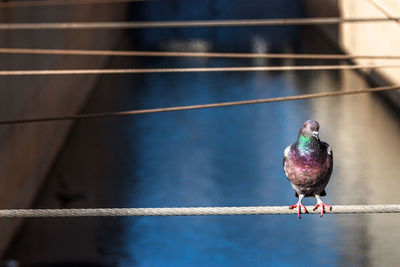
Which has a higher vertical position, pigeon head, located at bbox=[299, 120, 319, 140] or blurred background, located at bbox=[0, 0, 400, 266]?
blurred background, located at bbox=[0, 0, 400, 266]

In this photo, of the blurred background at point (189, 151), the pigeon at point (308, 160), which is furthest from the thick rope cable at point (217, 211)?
the blurred background at point (189, 151)

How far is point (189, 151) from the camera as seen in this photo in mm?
13602

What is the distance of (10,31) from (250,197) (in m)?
3.44

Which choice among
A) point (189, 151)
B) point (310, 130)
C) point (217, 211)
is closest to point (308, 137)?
point (310, 130)

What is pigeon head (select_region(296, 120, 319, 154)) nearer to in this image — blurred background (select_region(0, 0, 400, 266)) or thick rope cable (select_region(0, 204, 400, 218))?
thick rope cable (select_region(0, 204, 400, 218))

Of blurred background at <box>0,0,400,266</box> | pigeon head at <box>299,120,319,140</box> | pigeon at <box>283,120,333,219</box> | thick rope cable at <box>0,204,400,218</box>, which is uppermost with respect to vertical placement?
blurred background at <box>0,0,400,266</box>

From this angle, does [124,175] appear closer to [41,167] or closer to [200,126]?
[41,167]

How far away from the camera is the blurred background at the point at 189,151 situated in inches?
396

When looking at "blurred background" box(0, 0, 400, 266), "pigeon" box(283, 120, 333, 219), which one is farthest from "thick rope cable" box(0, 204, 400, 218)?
"blurred background" box(0, 0, 400, 266)

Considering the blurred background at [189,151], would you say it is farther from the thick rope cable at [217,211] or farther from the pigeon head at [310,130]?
the thick rope cable at [217,211]

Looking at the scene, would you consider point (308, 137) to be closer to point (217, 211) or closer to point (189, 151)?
point (217, 211)

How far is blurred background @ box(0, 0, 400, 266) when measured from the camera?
33.0 feet

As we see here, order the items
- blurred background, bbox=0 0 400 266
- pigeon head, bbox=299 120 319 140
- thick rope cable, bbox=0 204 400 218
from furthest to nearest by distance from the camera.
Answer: blurred background, bbox=0 0 400 266 → pigeon head, bbox=299 120 319 140 → thick rope cable, bbox=0 204 400 218

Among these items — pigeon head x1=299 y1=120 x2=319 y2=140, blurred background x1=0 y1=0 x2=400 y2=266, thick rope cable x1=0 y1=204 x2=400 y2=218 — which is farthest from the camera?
blurred background x1=0 y1=0 x2=400 y2=266
